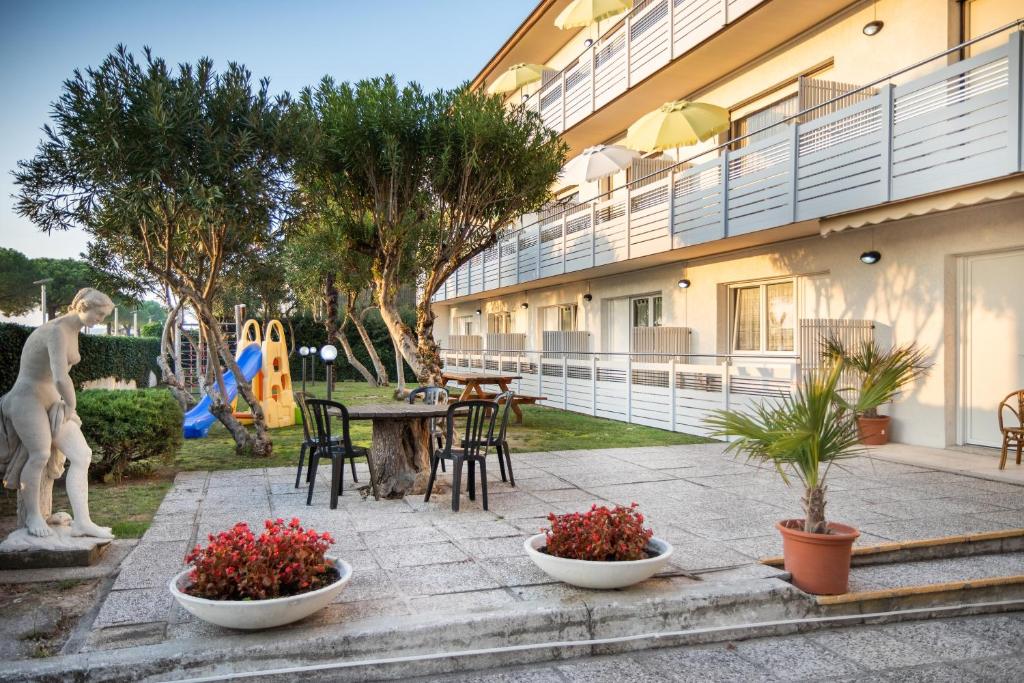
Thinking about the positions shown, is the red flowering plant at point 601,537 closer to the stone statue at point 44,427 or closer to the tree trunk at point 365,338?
the stone statue at point 44,427

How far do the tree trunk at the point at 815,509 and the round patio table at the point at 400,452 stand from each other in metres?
3.32

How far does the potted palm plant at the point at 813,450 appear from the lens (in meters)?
4.13

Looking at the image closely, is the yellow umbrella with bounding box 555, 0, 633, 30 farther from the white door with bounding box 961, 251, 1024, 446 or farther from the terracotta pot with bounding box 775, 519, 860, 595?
the terracotta pot with bounding box 775, 519, 860, 595

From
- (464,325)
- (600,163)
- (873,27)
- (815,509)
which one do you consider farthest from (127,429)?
(464,325)

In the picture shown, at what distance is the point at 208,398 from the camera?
13.0 m

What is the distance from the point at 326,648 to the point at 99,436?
208 inches

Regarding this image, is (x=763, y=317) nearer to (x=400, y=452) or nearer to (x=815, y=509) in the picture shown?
(x=400, y=452)

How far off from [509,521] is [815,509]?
8.16ft

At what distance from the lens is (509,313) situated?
25.6m

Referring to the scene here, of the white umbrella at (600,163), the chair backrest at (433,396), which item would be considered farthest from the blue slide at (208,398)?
the white umbrella at (600,163)

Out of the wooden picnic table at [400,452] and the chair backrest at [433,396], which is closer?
the wooden picnic table at [400,452]

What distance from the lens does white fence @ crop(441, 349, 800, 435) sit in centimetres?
1057

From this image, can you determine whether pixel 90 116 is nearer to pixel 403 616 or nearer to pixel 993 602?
pixel 403 616

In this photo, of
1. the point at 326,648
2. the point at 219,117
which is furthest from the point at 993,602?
the point at 219,117
